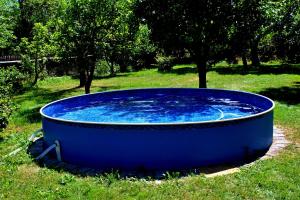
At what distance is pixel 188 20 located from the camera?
20859mm

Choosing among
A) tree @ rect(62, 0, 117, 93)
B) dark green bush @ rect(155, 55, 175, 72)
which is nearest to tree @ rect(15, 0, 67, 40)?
dark green bush @ rect(155, 55, 175, 72)

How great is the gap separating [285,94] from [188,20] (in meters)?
7.77

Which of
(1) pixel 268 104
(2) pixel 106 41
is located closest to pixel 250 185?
(1) pixel 268 104

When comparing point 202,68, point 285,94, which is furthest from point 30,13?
point 285,94

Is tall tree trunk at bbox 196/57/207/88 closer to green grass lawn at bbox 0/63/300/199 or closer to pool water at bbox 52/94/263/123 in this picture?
pool water at bbox 52/94/263/123

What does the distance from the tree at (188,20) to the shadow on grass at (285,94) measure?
4651 mm

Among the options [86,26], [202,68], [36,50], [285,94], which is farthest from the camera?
[36,50]

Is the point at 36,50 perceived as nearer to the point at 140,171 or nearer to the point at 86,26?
the point at 86,26

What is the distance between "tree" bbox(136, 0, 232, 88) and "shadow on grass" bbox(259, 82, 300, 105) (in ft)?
15.3

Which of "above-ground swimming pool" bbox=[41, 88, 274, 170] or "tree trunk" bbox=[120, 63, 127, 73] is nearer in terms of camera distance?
"above-ground swimming pool" bbox=[41, 88, 274, 170]

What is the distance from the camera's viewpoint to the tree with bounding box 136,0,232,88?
67.1ft

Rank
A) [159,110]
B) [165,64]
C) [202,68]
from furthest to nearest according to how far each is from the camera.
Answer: [165,64], [202,68], [159,110]

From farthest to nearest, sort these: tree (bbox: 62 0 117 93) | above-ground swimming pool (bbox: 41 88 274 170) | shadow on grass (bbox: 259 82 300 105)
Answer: shadow on grass (bbox: 259 82 300 105)
tree (bbox: 62 0 117 93)
above-ground swimming pool (bbox: 41 88 274 170)

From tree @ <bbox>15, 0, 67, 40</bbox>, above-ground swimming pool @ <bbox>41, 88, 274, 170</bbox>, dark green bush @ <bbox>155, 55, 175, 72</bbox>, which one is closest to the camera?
above-ground swimming pool @ <bbox>41, 88, 274, 170</bbox>
